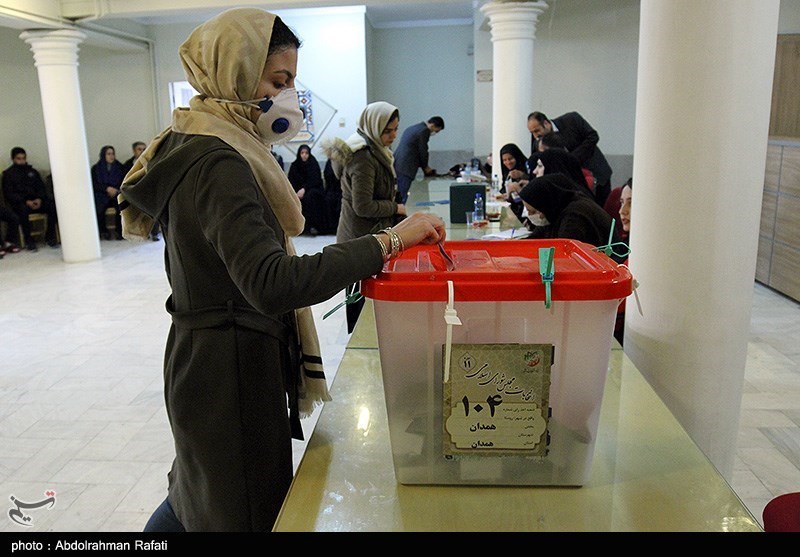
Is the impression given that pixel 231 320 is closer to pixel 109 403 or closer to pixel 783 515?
pixel 783 515

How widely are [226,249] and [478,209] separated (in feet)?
11.4

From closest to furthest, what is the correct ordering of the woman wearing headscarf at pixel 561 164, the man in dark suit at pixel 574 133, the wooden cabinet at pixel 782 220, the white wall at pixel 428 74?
the woman wearing headscarf at pixel 561 164, the wooden cabinet at pixel 782 220, the man in dark suit at pixel 574 133, the white wall at pixel 428 74

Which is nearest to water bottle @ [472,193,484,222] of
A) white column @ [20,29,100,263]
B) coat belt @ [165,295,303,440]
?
coat belt @ [165,295,303,440]

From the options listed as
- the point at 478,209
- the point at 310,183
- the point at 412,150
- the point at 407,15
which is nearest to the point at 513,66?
the point at 412,150

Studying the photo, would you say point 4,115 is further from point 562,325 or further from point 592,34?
point 562,325

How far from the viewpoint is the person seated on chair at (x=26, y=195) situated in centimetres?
898

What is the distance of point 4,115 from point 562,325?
35.1ft

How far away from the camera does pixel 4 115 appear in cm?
975

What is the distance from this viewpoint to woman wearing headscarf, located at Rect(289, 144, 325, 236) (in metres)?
9.60

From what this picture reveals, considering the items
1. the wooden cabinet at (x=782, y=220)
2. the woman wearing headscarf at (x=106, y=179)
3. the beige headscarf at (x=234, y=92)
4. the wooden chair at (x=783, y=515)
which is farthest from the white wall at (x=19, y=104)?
the wooden chair at (x=783, y=515)

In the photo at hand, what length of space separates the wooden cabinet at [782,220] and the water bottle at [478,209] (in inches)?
100

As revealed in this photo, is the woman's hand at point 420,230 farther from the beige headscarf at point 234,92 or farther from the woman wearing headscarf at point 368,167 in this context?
the woman wearing headscarf at point 368,167

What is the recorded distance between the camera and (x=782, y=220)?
5656 mm

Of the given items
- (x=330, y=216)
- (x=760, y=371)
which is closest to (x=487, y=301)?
(x=760, y=371)
